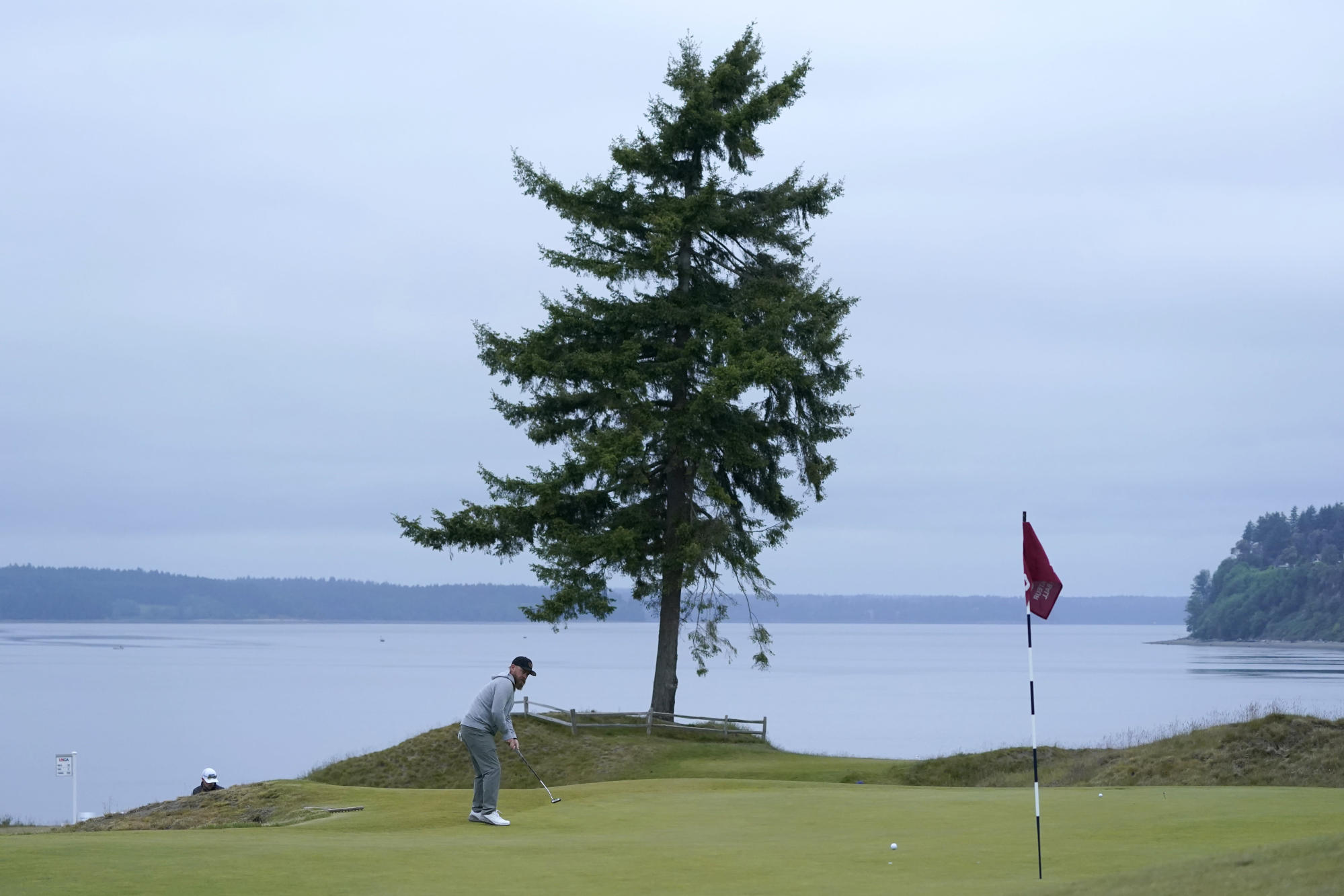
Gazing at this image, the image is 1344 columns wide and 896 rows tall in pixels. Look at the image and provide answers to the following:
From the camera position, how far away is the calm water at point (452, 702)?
178ft

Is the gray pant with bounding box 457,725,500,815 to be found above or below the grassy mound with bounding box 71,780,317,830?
above

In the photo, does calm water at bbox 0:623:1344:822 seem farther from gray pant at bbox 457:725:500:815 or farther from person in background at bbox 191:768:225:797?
gray pant at bbox 457:725:500:815

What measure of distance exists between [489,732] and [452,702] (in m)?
70.0

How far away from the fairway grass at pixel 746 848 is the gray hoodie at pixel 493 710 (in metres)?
1.11

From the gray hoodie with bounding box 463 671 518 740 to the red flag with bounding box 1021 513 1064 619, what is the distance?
255 inches

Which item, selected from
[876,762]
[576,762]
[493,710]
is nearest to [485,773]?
[493,710]

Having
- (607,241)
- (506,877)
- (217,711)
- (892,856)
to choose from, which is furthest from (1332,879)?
(217,711)

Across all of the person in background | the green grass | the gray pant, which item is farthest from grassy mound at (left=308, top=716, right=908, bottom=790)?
the gray pant

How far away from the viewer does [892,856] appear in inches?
504

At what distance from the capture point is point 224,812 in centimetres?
2095

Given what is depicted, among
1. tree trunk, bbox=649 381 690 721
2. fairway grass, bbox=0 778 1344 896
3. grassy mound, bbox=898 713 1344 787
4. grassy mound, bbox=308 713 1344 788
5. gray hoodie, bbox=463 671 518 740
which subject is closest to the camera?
fairway grass, bbox=0 778 1344 896

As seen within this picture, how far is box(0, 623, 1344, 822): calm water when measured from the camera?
54.3 m

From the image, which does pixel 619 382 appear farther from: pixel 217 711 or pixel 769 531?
pixel 217 711

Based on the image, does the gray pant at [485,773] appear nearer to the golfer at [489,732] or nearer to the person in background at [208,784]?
the golfer at [489,732]
